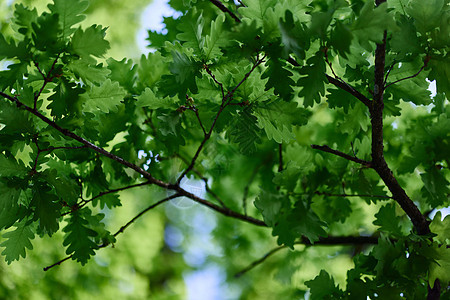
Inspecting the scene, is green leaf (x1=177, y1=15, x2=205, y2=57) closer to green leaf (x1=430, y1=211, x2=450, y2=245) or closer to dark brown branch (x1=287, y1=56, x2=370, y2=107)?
dark brown branch (x1=287, y1=56, x2=370, y2=107)

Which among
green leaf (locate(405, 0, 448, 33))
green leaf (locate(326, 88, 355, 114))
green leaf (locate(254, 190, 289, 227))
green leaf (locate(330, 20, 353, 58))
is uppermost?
green leaf (locate(326, 88, 355, 114))

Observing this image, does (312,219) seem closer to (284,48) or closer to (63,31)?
(284,48)

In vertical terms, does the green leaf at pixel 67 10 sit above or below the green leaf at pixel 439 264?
above

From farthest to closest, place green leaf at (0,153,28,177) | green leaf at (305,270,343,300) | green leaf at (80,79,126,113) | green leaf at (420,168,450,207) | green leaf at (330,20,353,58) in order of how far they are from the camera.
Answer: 1. green leaf at (420,168,450,207)
2. green leaf at (305,270,343,300)
3. green leaf at (80,79,126,113)
4. green leaf at (0,153,28,177)
5. green leaf at (330,20,353,58)

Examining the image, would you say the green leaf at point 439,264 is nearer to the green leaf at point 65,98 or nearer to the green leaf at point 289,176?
the green leaf at point 289,176

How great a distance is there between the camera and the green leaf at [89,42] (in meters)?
0.91

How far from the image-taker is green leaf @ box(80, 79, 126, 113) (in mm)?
1118

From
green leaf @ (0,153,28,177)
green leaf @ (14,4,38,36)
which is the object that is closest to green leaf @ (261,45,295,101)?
green leaf @ (14,4,38,36)

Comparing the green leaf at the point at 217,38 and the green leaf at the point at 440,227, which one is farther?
the green leaf at the point at 440,227

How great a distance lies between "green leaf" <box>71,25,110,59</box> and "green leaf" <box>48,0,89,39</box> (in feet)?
0.08

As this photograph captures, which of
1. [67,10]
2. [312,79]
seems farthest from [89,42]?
[312,79]

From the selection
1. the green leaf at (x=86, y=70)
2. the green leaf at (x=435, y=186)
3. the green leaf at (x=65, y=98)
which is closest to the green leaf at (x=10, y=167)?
the green leaf at (x=65, y=98)

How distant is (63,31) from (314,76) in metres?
0.53

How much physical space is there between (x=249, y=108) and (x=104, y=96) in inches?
15.4
